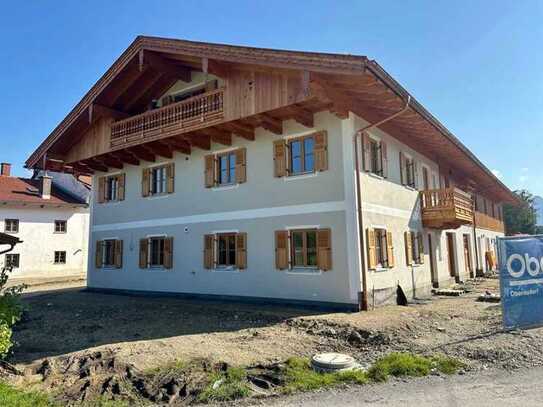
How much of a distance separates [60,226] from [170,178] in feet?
59.1

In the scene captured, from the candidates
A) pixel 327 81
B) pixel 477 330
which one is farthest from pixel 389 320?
pixel 327 81

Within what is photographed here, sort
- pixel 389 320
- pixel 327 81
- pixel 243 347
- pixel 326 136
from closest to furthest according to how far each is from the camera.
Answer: pixel 243 347, pixel 389 320, pixel 327 81, pixel 326 136

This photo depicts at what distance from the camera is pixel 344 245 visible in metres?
11.0

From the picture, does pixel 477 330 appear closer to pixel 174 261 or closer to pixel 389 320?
pixel 389 320

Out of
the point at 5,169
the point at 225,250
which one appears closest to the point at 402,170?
the point at 225,250

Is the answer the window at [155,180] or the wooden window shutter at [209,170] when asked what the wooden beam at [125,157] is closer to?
the window at [155,180]

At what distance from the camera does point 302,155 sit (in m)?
12.3

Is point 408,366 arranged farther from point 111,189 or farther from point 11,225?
point 11,225

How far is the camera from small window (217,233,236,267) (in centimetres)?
1354

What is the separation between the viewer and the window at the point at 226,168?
13906mm

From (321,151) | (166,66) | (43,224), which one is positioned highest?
(166,66)

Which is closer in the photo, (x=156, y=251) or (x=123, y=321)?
(x=123, y=321)

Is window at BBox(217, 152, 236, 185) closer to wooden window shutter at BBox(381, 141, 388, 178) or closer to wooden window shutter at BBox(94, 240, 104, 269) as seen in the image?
wooden window shutter at BBox(381, 141, 388, 178)

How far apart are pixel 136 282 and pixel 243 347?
10.0 metres
